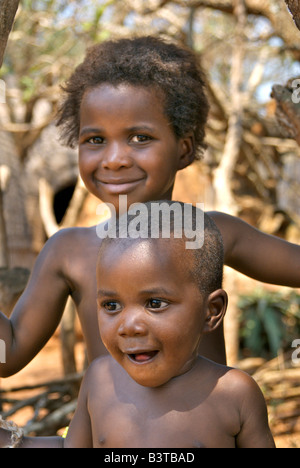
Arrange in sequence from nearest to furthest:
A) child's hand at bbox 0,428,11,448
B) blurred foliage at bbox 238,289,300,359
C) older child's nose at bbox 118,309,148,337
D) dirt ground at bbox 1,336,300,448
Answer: older child's nose at bbox 118,309,148,337 < child's hand at bbox 0,428,11,448 < dirt ground at bbox 1,336,300,448 < blurred foliage at bbox 238,289,300,359

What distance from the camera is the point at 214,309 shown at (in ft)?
4.06

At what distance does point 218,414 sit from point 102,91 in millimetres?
896

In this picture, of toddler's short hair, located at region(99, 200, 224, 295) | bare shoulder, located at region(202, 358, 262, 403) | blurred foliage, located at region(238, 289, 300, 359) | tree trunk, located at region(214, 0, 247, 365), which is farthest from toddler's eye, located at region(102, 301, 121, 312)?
blurred foliage, located at region(238, 289, 300, 359)

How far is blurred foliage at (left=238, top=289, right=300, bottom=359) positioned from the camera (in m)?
6.89

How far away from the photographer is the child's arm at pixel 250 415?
3.74 feet

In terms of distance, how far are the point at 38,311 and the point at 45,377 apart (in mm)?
6071

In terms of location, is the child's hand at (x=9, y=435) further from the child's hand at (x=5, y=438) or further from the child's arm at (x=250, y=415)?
the child's arm at (x=250, y=415)

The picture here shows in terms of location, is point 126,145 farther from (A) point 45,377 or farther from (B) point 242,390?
(A) point 45,377

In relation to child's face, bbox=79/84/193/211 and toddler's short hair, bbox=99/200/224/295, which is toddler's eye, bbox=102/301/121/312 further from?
child's face, bbox=79/84/193/211

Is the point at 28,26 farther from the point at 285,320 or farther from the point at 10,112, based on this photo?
the point at 285,320

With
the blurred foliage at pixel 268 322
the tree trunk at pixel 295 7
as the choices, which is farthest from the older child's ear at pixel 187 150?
the blurred foliage at pixel 268 322
